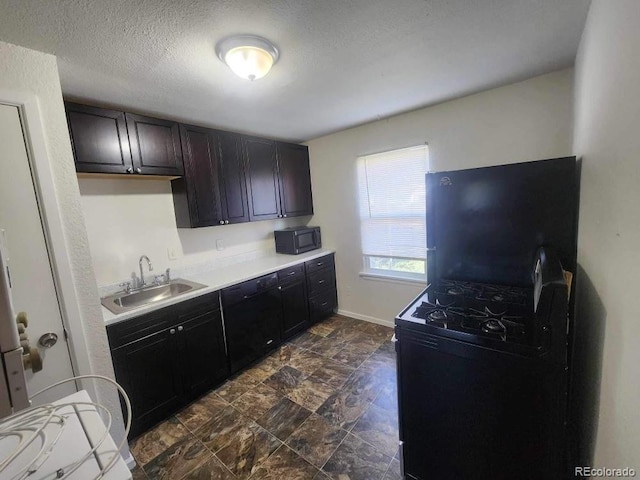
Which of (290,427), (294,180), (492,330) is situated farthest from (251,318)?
(492,330)

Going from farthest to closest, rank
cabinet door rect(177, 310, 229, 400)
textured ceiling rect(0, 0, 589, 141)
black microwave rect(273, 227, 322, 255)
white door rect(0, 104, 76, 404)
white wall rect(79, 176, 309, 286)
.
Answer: black microwave rect(273, 227, 322, 255) → white wall rect(79, 176, 309, 286) → cabinet door rect(177, 310, 229, 400) → white door rect(0, 104, 76, 404) → textured ceiling rect(0, 0, 589, 141)

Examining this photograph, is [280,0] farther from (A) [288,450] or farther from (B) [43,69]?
(A) [288,450]

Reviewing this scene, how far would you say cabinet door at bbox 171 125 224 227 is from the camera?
7.96 ft

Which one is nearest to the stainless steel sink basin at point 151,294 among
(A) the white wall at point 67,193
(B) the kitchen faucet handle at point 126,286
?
(B) the kitchen faucet handle at point 126,286

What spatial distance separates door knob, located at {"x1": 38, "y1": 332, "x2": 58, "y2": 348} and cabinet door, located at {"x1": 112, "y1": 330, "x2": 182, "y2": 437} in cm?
34

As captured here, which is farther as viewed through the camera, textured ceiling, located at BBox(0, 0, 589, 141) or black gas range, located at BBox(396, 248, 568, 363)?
textured ceiling, located at BBox(0, 0, 589, 141)

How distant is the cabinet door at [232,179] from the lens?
2.68 m

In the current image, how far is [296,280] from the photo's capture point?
3.03 meters

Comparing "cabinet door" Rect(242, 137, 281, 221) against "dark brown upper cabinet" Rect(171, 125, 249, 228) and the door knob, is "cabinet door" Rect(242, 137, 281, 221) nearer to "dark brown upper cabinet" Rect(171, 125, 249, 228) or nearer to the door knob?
"dark brown upper cabinet" Rect(171, 125, 249, 228)

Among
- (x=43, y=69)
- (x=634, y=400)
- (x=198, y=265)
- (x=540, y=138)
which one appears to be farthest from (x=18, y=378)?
(x=540, y=138)

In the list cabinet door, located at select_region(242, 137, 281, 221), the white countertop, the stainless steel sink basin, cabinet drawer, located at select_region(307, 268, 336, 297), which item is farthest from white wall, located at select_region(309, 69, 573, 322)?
the stainless steel sink basin

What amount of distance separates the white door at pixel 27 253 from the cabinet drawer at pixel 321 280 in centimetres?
219

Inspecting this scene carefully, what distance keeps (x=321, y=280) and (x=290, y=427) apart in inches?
68.6

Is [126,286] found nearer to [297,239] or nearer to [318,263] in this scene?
[297,239]
